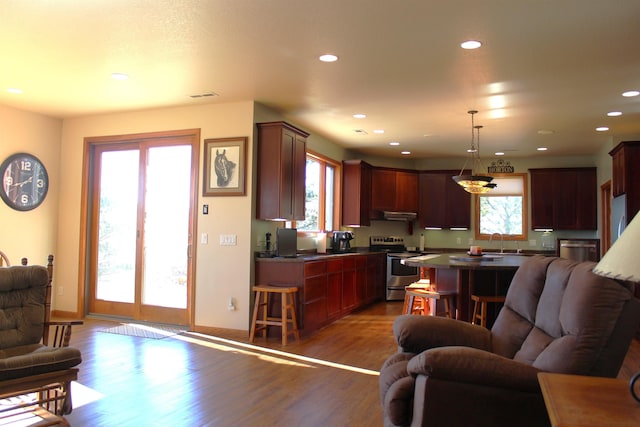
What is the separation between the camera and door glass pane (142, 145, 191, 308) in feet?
19.6

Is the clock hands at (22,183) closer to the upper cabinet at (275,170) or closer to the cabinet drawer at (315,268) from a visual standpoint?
the upper cabinet at (275,170)

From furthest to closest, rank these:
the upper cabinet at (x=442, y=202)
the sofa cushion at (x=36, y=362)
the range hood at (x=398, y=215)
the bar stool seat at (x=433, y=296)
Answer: the upper cabinet at (x=442, y=202)
the range hood at (x=398, y=215)
the bar stool seat at (x=433, y=296)
the sofa cushion at (x=36, y=362)

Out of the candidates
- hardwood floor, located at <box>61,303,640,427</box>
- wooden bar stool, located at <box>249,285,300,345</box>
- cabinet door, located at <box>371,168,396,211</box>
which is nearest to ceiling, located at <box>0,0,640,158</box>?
wooden bar stool, located at <box>249,285,300,345</box>

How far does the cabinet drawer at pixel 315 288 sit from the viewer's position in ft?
18.2

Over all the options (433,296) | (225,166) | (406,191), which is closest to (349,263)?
(225,166)

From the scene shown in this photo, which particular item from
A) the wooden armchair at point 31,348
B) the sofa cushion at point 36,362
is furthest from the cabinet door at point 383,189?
the sofa cushion at point 36,362

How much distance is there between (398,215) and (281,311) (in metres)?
4.38

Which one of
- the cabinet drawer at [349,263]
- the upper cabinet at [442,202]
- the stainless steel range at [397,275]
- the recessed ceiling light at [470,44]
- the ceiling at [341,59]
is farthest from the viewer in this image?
the upper cabinet at [442,202]

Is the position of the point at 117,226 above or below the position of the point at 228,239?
above

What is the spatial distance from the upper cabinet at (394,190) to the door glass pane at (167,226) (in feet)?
13.1

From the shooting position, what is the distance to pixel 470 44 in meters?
3.79

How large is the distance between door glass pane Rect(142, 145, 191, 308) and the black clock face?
4.63ft

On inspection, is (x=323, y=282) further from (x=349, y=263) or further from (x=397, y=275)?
(x=397, y=275)

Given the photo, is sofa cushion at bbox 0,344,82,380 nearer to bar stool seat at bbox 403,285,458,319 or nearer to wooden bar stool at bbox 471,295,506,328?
bar stool seat at bbox 403,285,458,319
